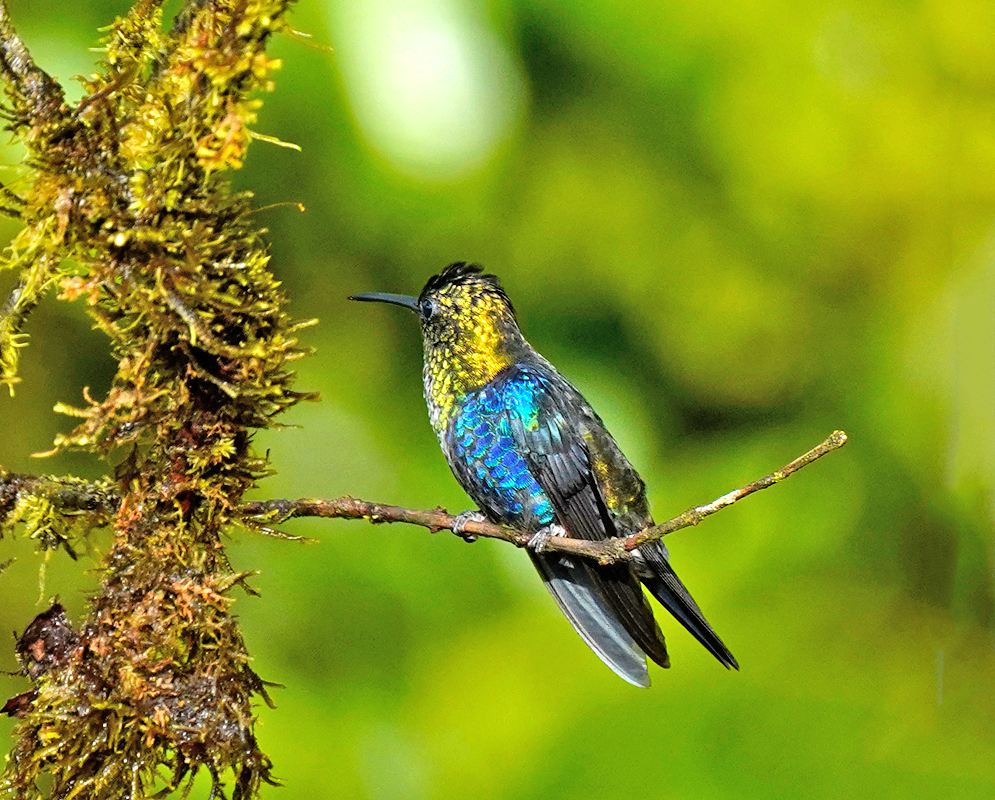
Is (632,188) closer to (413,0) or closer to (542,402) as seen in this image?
(413,0)

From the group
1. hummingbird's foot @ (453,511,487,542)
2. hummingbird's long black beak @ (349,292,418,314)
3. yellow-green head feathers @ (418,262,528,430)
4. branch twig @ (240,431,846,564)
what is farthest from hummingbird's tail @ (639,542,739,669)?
hummingbird's long black beak @ (349,292,418,314)

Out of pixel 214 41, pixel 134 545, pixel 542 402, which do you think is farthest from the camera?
pixel 542 402

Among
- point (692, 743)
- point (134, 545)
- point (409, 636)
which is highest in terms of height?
point (409, 636)

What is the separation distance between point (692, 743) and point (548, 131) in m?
1.73

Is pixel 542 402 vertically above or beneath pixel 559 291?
beneath

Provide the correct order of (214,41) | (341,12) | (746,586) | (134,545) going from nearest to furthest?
(214,41), (134,545), (341,12), (746,586)

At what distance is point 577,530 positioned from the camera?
6.64 ft

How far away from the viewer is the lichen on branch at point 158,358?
3.72 feet

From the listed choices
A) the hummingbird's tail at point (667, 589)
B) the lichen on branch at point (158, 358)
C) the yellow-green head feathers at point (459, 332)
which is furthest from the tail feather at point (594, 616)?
the lichen on branch at point (158, 358)

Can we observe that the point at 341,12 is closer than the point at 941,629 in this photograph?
Yes

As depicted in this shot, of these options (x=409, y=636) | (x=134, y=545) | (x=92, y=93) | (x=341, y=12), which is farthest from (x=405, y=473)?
(x=92, y=93)

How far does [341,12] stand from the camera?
2.52 metres

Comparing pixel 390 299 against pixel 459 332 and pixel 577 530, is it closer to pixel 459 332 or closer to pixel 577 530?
pixel 459 332

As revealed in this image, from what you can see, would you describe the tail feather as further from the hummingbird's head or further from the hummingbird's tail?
the hummingbird's head
